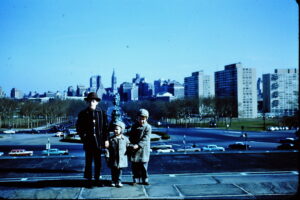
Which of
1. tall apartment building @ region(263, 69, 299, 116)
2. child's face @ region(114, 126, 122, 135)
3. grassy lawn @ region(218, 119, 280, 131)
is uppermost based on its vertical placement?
tall apartment building @ region(263, 69, 299, 116)

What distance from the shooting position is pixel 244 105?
128 metres

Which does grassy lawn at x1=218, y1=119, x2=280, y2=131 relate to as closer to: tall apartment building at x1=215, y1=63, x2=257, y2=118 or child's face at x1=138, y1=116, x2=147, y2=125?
tall apartment building at x1=215, y1=63, x2=257, y2=118

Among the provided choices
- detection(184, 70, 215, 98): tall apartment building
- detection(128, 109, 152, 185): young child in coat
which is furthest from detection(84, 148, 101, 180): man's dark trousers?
detection(184, 70, 215, 98): tall apartment building

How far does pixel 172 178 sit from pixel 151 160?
311 cm

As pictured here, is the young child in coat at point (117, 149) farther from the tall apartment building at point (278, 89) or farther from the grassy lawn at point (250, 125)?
the tall apartment building at point (278, 89)

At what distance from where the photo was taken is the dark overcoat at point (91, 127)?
19.5 feet

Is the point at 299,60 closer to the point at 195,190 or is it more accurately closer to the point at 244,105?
the point at 195,190

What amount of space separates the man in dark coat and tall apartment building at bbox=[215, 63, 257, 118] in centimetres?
12297

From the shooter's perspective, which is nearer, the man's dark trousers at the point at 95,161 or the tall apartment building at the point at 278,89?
the man's dark trousers at the point at 95,161

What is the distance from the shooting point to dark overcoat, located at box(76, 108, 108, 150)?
596 centimetres

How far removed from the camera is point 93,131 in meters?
5.94

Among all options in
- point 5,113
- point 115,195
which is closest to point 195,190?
point 115,195

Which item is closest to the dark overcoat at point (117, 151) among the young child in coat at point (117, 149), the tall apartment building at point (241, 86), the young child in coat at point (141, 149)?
the young child in coat at point (117, 149)

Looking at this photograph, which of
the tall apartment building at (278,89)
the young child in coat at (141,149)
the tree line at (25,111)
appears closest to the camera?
the young child in coat at (141,149)
